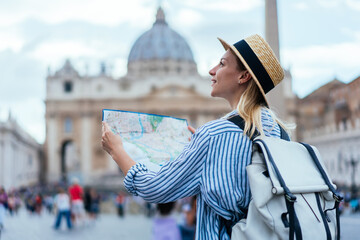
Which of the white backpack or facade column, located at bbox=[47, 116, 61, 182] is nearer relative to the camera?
the white backpack

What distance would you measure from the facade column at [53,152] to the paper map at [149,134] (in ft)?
157

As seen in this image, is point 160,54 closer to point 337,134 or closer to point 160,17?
point 160,17

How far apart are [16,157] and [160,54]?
107 feet

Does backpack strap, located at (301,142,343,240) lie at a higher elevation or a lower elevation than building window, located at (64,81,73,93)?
lower

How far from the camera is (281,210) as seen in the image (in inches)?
59.2

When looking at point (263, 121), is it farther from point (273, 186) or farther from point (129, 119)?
point (129, 119)

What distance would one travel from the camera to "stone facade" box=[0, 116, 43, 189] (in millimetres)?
31641

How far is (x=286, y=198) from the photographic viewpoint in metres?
1.49

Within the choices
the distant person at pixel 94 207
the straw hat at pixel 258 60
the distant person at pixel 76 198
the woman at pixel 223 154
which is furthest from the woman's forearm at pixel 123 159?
the distant person at pixel 94 207

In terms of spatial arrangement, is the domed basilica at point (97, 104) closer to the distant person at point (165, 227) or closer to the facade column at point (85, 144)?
the facade column at point (85, 144)

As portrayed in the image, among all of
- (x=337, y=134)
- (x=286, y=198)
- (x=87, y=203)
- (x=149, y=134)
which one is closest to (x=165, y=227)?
(x=149, y=134)

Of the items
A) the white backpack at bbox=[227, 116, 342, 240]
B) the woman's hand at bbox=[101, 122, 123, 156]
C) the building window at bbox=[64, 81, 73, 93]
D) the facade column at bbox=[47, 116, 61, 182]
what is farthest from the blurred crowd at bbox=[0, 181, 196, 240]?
the building window at bbox=[64, 81, 73, 93]

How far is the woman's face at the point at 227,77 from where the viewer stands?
1.90m

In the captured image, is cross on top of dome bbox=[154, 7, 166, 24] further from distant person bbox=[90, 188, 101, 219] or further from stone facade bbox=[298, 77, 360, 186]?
distant person bbox=[90, 188, 101, 219]
